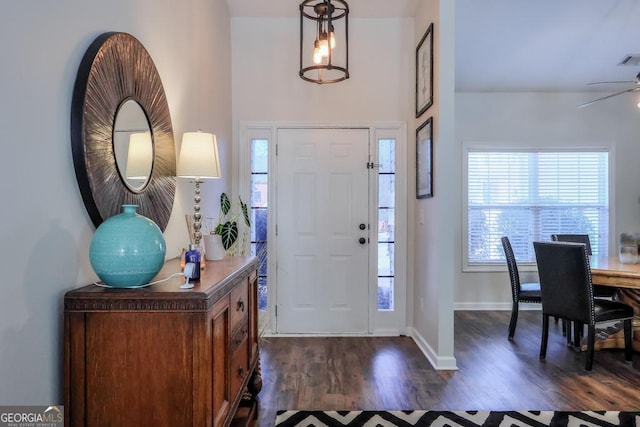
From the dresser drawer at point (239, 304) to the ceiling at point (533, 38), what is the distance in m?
2.90

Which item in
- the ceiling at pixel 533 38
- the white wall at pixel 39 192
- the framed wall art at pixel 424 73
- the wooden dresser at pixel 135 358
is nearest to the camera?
the white wall at pixel 39 192

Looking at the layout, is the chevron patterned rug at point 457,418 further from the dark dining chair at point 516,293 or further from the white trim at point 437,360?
the dark dining chair at point 516,293

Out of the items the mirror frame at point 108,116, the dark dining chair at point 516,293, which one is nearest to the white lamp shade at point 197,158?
the mirror frame at point 108,116

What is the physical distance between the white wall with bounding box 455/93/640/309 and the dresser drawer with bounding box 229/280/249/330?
3.50m

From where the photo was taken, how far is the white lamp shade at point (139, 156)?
172cm

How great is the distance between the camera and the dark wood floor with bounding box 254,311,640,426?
2.38 meters

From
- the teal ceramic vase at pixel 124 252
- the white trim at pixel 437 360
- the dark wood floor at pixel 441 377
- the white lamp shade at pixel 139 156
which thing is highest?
the white lamp shade at pixel 139 156

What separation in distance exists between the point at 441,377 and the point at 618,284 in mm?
1617

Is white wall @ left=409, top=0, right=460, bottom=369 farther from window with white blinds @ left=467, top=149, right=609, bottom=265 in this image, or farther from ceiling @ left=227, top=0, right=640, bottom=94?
window with white blinds @ left=467, top=149, right=609, bottom=265

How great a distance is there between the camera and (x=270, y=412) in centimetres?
227

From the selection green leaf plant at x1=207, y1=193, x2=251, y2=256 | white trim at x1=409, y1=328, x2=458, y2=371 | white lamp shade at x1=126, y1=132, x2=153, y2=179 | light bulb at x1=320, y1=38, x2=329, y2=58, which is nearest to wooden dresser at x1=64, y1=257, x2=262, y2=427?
white lamp shade at x1=126, y1=132, x2=153, y2=179

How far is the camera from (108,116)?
1540mm

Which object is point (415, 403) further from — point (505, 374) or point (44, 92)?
point (44, 92)

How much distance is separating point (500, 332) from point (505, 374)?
1099 mm
